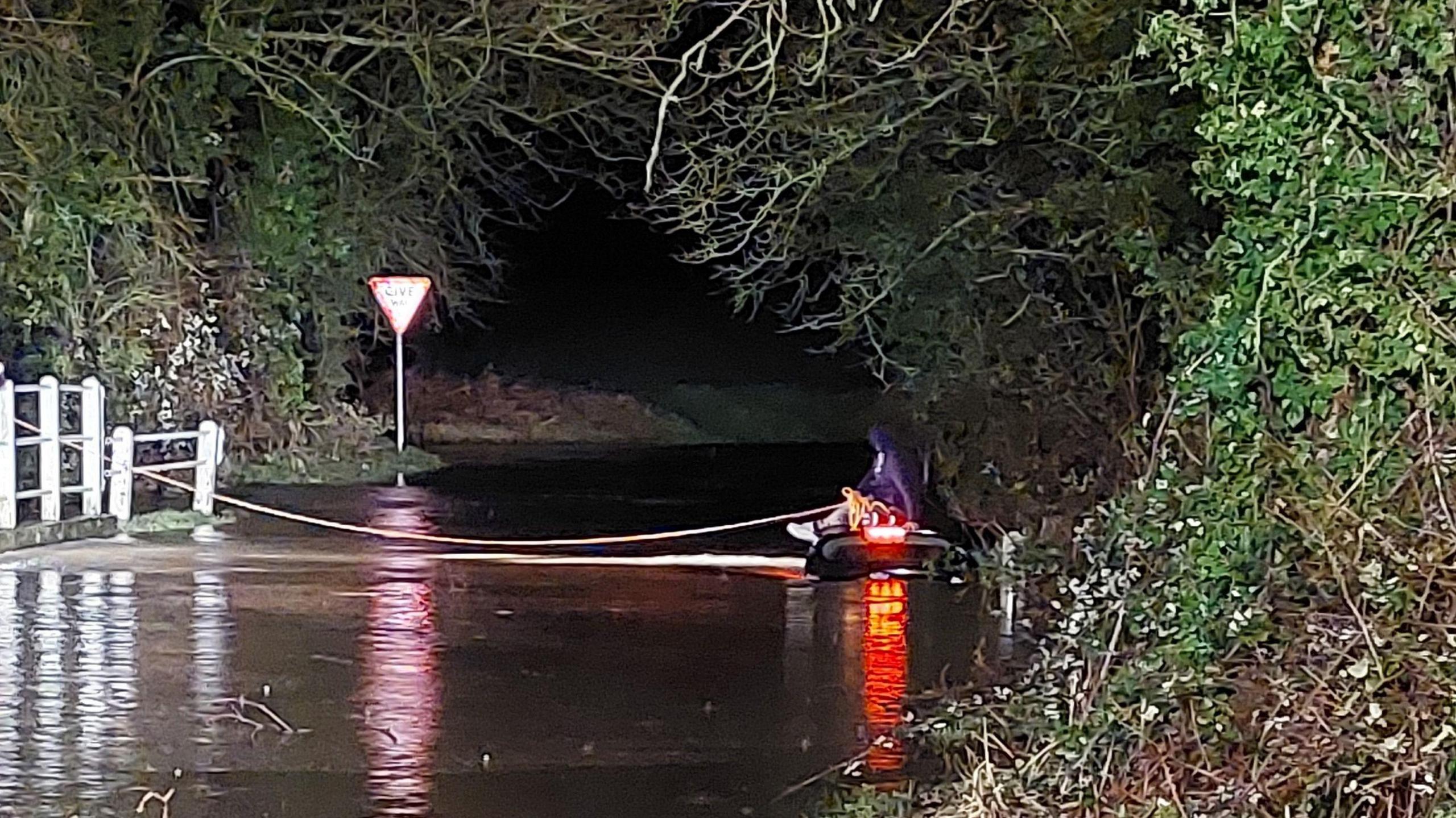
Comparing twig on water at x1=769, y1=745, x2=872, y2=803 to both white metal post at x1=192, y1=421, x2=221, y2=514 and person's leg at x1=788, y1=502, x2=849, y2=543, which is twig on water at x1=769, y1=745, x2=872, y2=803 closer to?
person's leg at x1=788, y1=502, x2=849, y2=543

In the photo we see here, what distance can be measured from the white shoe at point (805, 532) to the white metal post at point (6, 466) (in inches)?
233

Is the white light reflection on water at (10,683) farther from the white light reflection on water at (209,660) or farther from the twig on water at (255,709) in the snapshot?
the twig on water at (255,709)

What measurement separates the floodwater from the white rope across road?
1.74 feet

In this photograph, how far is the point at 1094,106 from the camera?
36.3 ft

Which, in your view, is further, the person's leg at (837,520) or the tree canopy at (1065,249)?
the person's leg at (837,520)

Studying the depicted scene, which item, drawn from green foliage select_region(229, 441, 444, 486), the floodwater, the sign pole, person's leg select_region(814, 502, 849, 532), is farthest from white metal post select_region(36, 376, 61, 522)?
the sign pole

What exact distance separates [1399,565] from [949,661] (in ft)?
19.4

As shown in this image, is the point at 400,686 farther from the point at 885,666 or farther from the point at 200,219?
the point at 200,219

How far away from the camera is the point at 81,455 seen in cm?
1977

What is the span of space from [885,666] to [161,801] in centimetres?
465

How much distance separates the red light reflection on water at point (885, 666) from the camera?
9945 millimetres

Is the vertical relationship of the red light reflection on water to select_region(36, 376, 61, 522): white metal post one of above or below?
below

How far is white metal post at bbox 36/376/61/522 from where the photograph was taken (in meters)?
18.6

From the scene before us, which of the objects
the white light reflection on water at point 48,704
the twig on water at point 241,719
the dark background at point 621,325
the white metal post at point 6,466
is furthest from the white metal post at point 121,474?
the dark background at point 621,325
